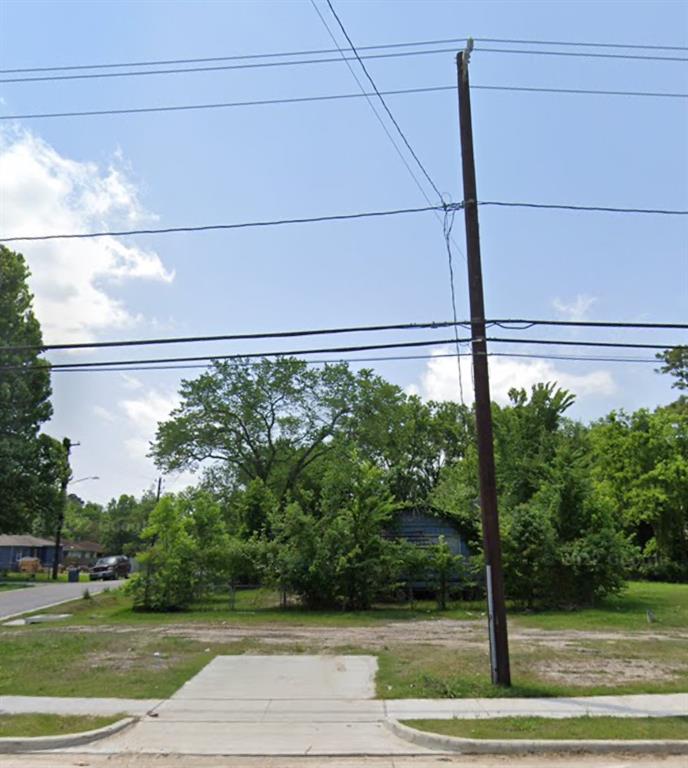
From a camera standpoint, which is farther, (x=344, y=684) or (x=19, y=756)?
(x=344, y=684)

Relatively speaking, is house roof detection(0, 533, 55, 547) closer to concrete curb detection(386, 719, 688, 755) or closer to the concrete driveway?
the concrete driveway

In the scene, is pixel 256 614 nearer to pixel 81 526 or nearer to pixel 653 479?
pixel 653 479

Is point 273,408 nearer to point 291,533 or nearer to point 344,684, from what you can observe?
point 291,533

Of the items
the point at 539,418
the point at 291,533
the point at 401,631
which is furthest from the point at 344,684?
the point at 539,418

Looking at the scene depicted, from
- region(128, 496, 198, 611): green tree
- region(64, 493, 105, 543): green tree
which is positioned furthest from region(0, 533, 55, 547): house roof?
region(128, 496, 198, 611): green tree

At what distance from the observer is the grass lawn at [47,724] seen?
26.1 feet

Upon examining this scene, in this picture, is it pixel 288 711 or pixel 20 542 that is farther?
pixel 20 542

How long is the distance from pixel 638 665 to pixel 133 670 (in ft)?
29.4

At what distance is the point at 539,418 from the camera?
3081cm

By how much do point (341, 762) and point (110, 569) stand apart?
4603 cm

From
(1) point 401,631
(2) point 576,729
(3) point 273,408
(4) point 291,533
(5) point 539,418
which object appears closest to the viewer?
(2) point 576,729

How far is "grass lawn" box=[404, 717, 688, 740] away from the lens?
306 inches

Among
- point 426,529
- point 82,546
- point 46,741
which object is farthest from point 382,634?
point 82,546

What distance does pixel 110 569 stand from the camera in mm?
48938
